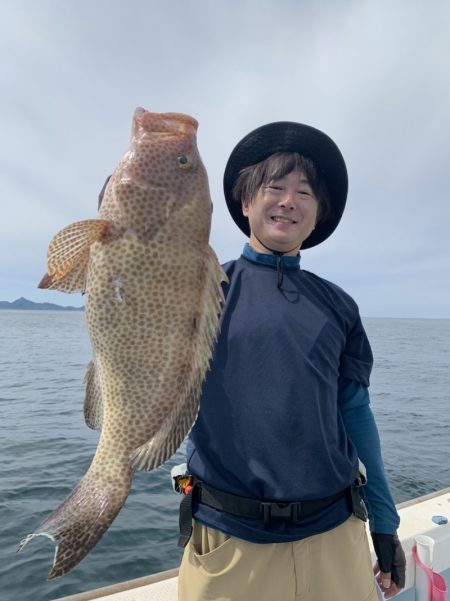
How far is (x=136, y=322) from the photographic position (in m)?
1.93

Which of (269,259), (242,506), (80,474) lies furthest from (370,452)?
(80,474)

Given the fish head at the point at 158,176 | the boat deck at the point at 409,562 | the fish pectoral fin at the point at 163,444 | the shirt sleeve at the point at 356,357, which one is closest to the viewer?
the fish pectoral fin at the point at 163,444

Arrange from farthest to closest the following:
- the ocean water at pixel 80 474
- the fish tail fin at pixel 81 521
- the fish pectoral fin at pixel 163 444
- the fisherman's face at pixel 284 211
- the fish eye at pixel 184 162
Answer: the ocean water at pixel 80 474
the fisherman's face at pixel 284 211
the fish eye at pixel 184 162
the fish pectoral fin at pixel 163 444
the fish tail fin at pixel 81 521

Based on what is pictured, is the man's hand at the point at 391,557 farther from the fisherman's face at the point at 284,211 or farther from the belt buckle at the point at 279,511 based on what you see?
the fisherman's face at the point at 284,211

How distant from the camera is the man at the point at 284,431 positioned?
7.40 ft

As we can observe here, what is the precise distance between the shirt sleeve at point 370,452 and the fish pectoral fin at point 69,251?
5.71 feet

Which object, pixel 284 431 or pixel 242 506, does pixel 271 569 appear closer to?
pixel 242 506

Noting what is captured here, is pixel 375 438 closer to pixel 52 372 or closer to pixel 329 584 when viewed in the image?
pixel 329 584

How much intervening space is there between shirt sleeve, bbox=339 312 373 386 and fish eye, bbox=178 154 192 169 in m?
1.43

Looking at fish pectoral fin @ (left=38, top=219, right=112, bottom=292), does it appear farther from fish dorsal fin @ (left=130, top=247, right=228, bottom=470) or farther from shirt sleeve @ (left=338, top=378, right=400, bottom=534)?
shirt sleeve @ (left=338, top=378, right=400, bottom=534)

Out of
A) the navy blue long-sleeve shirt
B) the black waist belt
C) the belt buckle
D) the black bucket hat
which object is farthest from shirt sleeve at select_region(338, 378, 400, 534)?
the black bucket hat

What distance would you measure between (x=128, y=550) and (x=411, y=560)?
514cm

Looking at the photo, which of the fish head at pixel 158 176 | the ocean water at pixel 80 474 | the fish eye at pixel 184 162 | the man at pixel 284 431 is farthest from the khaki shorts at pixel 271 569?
the ocean water at pixel 80 474

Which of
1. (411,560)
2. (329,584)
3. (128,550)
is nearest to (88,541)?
(329,584)
